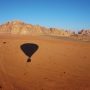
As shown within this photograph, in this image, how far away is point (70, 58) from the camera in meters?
23.2

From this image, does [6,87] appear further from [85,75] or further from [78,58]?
[78,58]

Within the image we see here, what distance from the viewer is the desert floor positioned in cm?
1446

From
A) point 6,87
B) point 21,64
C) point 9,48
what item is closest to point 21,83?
point 6,87

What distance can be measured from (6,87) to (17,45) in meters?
13.7

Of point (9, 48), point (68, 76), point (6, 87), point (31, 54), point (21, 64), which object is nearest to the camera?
point (6, 87)

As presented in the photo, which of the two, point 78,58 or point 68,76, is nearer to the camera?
point 68,76

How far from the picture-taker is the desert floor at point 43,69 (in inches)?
569

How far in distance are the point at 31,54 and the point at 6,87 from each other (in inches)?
345

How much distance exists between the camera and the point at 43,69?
60.7ft

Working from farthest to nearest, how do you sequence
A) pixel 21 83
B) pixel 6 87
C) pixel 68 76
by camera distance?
pixel 68 76, pixel 21 83, pixel 6 87

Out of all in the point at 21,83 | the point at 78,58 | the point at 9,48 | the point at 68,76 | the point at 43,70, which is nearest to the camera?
the point at 21,83

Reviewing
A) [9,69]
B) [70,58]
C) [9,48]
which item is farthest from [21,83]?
[9,48]

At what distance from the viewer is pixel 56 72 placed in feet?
58.2

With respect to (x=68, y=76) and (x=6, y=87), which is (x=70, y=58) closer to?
(x=68, y=76)
